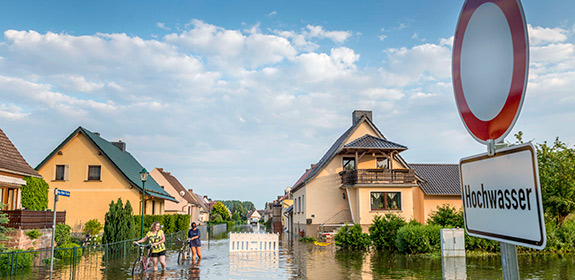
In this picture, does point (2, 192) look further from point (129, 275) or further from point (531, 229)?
point (531, 229)

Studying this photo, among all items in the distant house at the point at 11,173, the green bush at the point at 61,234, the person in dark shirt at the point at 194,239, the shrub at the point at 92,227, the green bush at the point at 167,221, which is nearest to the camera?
the person in dark shirt at the point at 194,239

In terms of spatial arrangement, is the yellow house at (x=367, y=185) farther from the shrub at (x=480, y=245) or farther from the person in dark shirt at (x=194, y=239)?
the person in dark shirt at (x=194, y=239)

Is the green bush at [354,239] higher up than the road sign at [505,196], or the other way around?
the road sign at [505,196]

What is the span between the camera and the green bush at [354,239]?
934 inches

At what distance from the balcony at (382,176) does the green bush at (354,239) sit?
6435mm

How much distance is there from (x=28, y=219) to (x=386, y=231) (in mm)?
17741

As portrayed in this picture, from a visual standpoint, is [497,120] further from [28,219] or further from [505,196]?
[28,219]

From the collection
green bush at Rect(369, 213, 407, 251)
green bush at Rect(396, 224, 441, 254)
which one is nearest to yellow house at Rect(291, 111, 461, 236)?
green bush at Rect(369, 213, 407, 251)

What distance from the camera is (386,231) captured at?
909 inches

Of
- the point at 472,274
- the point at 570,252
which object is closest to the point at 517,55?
the point at 472,274

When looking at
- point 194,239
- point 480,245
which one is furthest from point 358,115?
point 194,239

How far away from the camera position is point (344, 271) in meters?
15.7

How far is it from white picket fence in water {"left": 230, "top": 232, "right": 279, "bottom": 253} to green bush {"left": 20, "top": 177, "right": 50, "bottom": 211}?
10889 mm

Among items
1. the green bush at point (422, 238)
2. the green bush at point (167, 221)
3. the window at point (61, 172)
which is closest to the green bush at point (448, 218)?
the green bush at point (422, 238)
